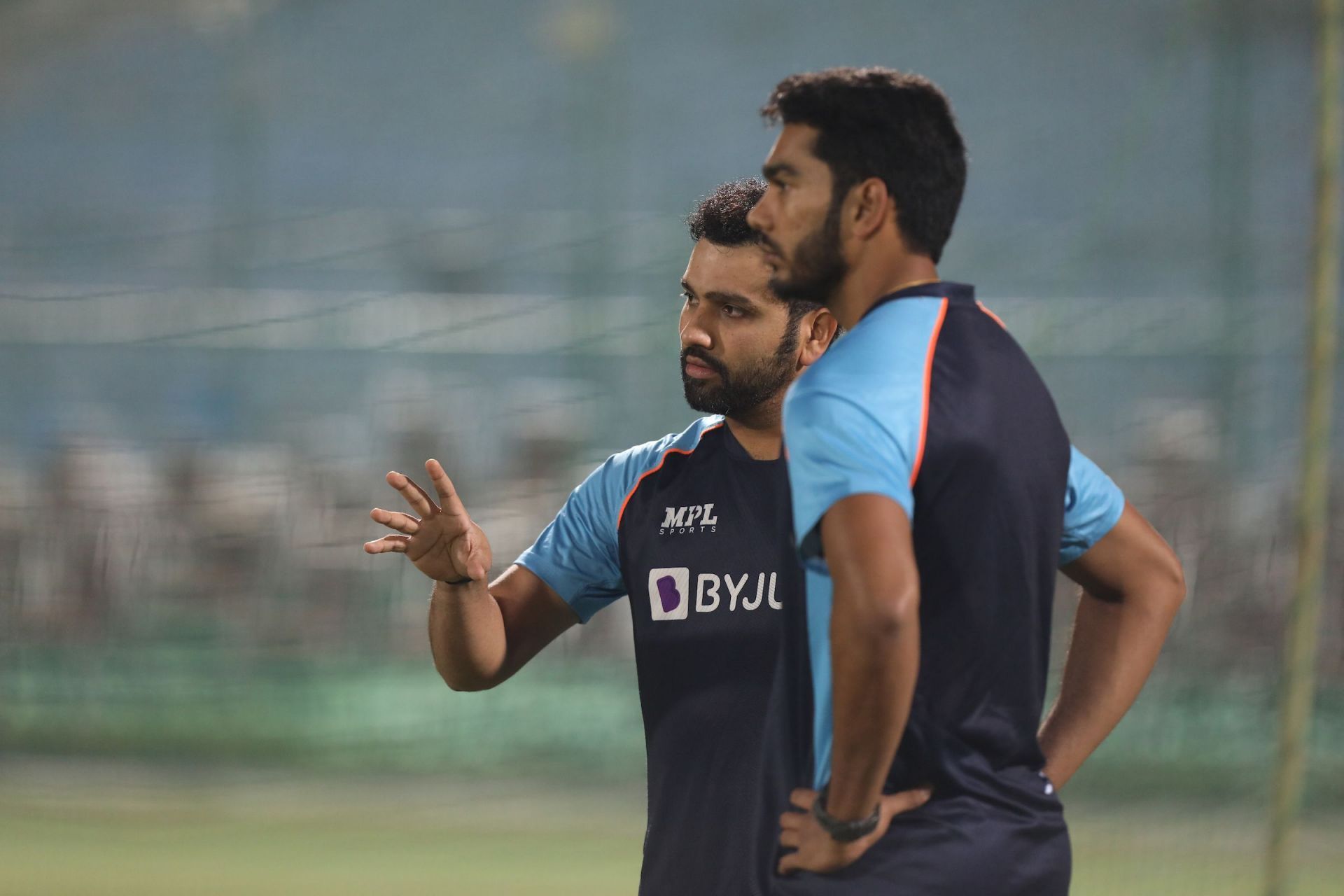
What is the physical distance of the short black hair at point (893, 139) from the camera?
1.85 m

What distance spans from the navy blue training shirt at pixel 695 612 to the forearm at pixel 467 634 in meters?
0.19

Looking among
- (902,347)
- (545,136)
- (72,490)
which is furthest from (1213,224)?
(902,347)

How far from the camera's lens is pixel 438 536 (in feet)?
7.78

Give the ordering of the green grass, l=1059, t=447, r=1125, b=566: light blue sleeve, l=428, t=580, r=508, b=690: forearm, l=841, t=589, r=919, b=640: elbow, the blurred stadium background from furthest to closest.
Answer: the blurred stadium background → the green grass → l=428, t=580, r=508, b=690: forearm → l=1059, t=447, r=1125, b=566: light blue sleeve → l=841, t=589, r=919, b=640: elbow

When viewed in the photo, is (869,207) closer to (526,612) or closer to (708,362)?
(708,362)

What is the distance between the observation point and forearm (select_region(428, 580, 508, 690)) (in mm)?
2465

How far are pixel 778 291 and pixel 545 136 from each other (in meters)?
8.73

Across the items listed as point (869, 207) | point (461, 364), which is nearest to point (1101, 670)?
point (869, 207)

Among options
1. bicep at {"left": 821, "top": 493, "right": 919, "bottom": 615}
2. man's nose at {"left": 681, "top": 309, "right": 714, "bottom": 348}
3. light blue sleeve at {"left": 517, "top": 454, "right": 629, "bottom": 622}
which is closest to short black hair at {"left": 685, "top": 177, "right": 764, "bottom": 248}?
man's nose at {"left": 681, "top": 309, "right": 714, "bottom": 348}

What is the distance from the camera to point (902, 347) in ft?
5.80

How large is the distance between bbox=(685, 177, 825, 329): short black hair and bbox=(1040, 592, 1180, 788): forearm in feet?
2.42

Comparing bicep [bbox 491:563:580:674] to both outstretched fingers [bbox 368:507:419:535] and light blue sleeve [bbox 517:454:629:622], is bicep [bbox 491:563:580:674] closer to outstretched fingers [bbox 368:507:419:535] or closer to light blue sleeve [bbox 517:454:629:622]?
light blue sleeve [bbox 517:454:629:622]

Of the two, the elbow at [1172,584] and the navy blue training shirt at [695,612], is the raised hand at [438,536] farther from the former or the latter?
the elbow at [1172,584]

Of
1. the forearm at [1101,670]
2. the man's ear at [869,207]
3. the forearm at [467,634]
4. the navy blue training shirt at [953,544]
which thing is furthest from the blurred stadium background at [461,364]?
the man's ear at [869,207]
